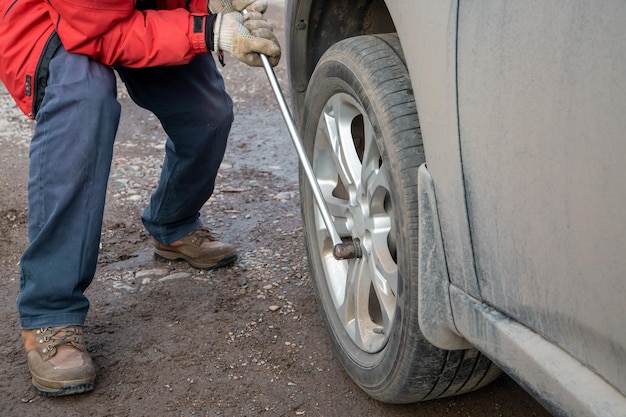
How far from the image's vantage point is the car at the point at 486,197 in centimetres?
129

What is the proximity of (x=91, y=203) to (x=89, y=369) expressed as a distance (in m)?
0.50

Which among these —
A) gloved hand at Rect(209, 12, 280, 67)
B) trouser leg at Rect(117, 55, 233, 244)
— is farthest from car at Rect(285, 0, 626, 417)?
trouser leg at Rect(117, 55, 233, 244)

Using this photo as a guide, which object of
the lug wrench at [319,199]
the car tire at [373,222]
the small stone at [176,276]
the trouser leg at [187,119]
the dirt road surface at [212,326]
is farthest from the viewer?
the small stone at [176,276]

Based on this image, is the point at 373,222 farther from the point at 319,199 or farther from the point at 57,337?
the point at 57,337

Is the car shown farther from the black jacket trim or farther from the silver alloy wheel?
the black jacket trim

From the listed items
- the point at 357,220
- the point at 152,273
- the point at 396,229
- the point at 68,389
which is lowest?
the point at 152,273

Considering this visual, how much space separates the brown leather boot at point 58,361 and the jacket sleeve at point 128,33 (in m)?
0.84

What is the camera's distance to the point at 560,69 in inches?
51.8

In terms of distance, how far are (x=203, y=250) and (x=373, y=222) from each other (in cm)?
120

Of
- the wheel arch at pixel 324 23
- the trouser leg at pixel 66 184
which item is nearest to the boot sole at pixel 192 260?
the trouser leg at pixel 66 184

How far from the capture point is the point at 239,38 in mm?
2402

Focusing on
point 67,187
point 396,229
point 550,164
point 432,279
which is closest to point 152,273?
point 67,187

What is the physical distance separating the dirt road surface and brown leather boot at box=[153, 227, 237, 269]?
0.04m

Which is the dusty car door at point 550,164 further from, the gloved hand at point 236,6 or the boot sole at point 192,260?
the boot sole at point 192,260
